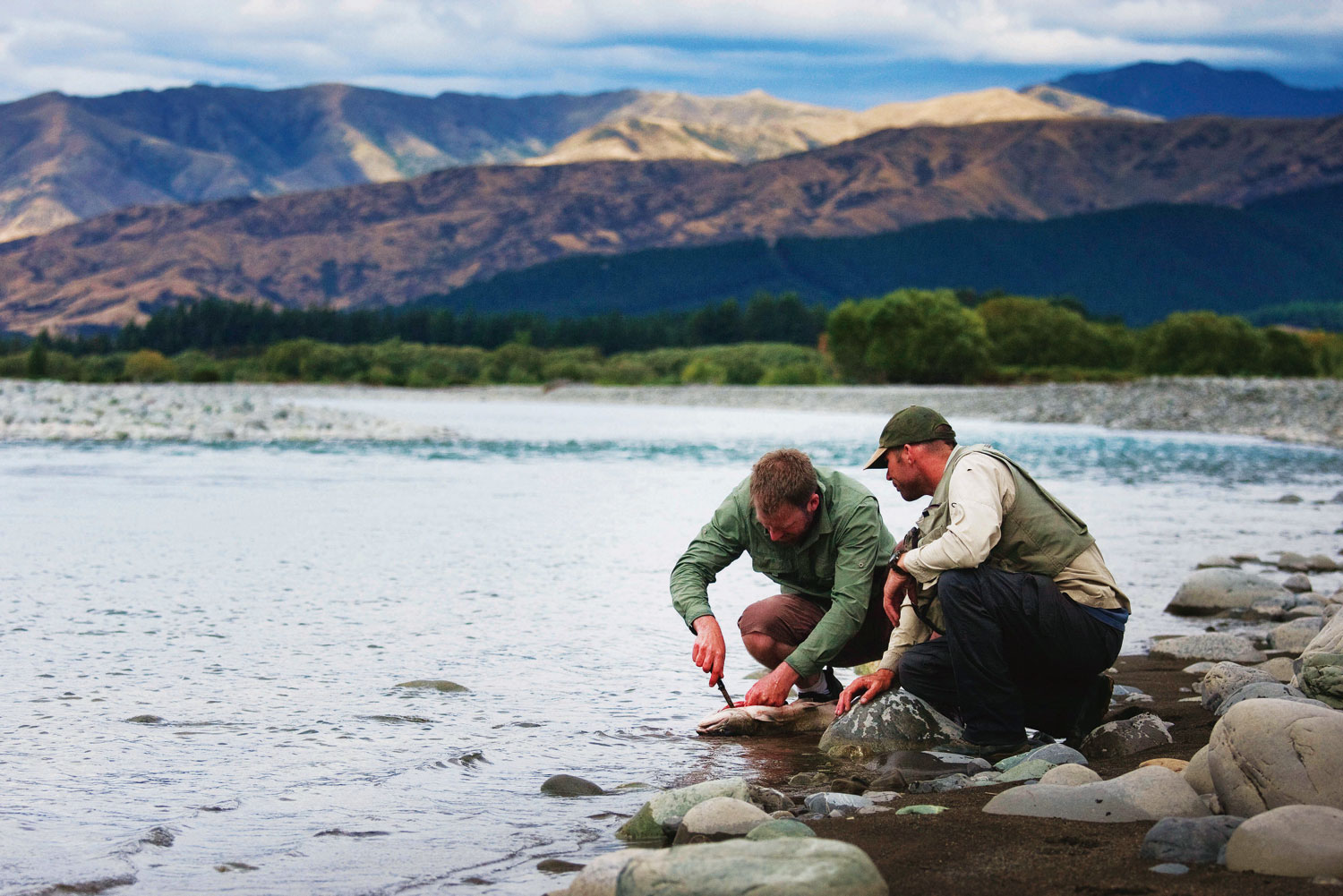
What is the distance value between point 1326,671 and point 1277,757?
155cm

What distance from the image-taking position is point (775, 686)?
6.77 m

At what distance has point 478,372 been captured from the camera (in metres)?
121

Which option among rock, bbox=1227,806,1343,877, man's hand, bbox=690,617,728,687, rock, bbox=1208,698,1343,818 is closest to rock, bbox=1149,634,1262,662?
man's hand, bbox=690,617,728,687

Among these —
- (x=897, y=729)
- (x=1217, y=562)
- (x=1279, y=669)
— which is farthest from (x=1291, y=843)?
(x=1217, y=562)

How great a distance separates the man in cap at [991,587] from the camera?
5.69 m

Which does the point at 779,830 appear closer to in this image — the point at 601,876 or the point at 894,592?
the point at 601,876

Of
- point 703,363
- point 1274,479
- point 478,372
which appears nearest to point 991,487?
point 1274,479

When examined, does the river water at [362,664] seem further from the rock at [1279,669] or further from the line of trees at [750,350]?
the line of trees at [750,350]

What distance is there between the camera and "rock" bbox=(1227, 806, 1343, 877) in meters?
4.00

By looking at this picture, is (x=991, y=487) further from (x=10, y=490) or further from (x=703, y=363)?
(x=703, y=363)

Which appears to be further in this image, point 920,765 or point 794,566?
point 794,566

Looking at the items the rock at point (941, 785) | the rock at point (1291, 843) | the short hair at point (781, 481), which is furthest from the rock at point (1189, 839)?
the short hair at point (781, 481)

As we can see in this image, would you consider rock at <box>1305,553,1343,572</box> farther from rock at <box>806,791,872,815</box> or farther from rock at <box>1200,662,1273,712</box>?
rock at <box>806,791,872,815</box>

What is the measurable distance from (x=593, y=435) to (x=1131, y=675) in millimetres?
36540
